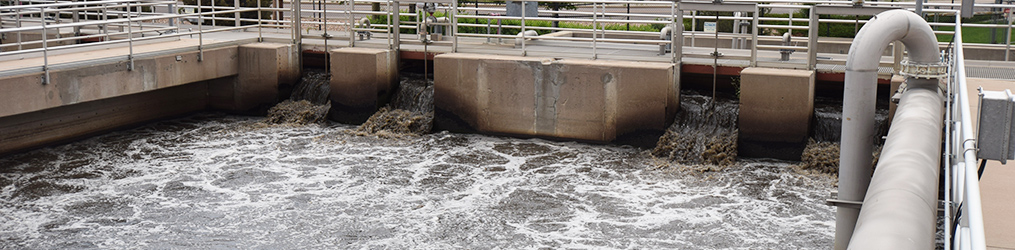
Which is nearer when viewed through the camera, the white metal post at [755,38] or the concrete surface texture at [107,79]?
the concrete surface texture at [107,79]

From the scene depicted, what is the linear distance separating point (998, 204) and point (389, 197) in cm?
811

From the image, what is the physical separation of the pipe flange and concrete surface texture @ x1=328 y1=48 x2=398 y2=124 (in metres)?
11.4

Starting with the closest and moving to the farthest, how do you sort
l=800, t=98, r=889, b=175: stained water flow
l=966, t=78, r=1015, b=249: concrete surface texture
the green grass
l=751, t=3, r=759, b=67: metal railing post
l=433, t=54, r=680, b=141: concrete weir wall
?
l=966, t=78, r=1015, b=249: concrete surface texture → l=800, t=98, r=889, b=175: stained water flow → l=751, t=3, r=759, b=67: metal railing post → l=433, t=54, r=680, b=141: concrete weir wall → the green grass

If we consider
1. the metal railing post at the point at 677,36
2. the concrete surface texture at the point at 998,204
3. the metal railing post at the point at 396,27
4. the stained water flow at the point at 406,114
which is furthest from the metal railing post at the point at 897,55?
the metal railing post at the point at 396,27

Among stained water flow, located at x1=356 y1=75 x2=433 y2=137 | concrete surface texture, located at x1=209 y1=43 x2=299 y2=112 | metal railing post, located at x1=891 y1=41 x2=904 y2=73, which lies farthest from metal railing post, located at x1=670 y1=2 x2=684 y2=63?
concrete surface texture, located at x1=209 y1=43 x2=299 y2=112

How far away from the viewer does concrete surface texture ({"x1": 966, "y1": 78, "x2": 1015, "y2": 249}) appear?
5.86 metres

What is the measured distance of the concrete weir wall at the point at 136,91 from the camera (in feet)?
49.2

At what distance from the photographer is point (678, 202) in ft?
41.5

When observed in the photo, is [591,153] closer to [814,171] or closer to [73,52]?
[814,171]

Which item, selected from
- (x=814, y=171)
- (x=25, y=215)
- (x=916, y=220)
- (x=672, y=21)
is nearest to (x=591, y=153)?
(x=672, y=21)

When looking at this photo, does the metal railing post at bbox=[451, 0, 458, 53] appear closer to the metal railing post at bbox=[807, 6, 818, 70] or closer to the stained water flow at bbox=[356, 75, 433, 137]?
the stained water flow at bbox=[356, 75, 433, 137]

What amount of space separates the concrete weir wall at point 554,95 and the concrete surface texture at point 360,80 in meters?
1.15

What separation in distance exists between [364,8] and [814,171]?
18247mm

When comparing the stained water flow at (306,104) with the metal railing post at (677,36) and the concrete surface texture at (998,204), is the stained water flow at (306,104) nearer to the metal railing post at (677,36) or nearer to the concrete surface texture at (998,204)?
the metal railing post at (677,36)
